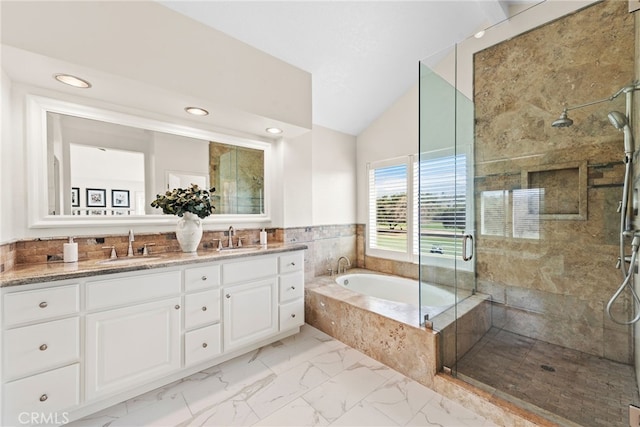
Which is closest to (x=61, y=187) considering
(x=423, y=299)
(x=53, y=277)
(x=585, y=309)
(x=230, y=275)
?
(x=53, y=277)

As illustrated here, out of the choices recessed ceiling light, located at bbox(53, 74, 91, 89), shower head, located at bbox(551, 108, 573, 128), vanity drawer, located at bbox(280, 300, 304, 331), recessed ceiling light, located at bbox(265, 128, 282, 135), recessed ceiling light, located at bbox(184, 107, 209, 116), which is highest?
recessed ceiling light, located at bbox(53, 74, 91, 89)

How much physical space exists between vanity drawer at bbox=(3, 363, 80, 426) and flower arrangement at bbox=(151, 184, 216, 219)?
3.77 feet

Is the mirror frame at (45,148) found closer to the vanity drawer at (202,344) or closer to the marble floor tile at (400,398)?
the vanity drawer at (202,344)

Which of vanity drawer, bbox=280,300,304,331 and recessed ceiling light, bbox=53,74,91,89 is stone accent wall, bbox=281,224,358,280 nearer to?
vanity drawer, bbox=280,300,304,331

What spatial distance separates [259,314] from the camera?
2387 millimetres

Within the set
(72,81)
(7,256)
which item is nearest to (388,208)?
(72,81)

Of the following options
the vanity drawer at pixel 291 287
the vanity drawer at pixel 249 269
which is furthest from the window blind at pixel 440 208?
the vanity drawer at pixel 249 269

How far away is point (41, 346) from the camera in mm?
1457

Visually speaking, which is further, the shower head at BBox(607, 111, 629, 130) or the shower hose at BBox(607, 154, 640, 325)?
the shower head at BBox(607, 111, 629, 130)

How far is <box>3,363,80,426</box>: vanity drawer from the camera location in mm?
1393

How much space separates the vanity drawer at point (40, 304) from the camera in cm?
138

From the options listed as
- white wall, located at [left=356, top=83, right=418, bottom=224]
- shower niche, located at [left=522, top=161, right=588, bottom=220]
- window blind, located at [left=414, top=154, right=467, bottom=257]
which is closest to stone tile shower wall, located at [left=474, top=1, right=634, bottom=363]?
shower niche, located at [left=522, top=161, right=588, bottom=220]

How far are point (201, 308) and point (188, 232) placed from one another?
65 cm

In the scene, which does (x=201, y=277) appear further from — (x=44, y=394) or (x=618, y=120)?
(x=618, y=120)
